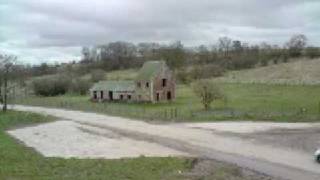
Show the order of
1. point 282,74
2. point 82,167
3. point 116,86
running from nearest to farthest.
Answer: point 82,167 → point 116,86 → point 282,74

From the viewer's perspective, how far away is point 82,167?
95.7 ft

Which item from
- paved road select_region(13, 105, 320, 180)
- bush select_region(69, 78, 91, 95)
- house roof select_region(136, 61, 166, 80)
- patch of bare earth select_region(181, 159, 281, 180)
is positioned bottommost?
bush select_region(69, 78, 91, 95)

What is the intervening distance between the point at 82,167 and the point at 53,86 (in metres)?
100

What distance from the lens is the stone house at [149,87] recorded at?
303 ft

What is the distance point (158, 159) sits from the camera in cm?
3219

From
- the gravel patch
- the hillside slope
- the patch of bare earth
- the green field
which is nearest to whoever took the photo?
the patch of bare earth

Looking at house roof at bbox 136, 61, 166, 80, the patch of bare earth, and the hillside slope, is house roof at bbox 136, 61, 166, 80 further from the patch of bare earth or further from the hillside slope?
the patch of bare earth

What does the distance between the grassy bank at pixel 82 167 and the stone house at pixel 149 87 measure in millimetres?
56654

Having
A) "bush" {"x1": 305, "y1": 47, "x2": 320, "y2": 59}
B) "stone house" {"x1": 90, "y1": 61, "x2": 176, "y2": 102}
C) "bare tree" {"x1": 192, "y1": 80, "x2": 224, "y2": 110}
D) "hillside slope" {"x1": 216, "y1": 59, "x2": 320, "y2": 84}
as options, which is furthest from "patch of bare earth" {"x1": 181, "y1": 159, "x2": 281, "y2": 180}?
"bush" {"x1": 305, "y1": 47, "x2": 320, "y2": 59}

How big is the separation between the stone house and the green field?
2721 millimetres

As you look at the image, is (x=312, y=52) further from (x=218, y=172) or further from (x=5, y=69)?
(x=218, y=172)

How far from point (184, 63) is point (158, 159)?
109588 mm

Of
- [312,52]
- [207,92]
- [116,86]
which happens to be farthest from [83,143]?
[312,52]

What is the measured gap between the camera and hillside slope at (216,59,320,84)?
11575 centimetres
